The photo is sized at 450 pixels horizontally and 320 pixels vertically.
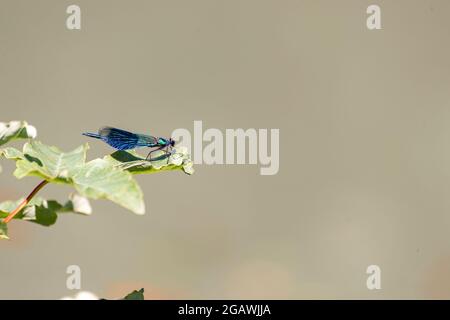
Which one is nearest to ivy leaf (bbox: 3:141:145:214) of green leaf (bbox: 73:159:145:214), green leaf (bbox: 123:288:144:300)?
green leaf (bbox: 73:159:145:214)

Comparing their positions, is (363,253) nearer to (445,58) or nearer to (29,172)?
(445,58)

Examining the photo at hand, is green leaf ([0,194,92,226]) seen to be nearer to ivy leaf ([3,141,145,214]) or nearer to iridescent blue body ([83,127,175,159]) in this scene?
ivy leaf ([3,141,145,214])

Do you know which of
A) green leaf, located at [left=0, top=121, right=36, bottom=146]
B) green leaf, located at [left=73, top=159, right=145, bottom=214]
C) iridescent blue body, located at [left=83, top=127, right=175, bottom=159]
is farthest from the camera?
iridescent blue body, located at [left=83, top=127, right=175, bottom=159]

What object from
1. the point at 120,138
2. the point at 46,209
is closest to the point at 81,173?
the point at 46,209

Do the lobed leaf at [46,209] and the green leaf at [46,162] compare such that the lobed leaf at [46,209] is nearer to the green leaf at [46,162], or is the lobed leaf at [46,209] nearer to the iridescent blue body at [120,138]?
the green leaf at [46,162]
